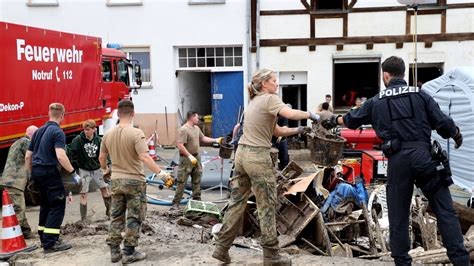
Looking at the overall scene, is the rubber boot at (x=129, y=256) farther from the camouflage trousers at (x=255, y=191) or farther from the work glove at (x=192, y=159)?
the work glove at (x=192, y=159)

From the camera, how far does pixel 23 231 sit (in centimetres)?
703

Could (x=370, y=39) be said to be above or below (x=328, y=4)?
below

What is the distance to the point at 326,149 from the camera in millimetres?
6418

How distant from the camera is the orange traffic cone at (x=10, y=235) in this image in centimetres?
616

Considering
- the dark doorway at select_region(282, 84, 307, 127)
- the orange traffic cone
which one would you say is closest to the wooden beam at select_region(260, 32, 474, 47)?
the dark doorway at select_region(282, 84, 307, 127)

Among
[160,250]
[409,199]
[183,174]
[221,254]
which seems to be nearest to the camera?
[409,199]

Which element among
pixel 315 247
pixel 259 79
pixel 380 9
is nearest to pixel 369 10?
pixel 380 9

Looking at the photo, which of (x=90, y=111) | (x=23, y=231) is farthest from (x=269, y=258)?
(x=90, y=111)

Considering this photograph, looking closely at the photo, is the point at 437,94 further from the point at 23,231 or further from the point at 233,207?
the point at 23,231

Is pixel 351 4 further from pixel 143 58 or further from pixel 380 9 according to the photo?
pixel 143 58

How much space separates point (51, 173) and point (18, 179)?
4.24ft

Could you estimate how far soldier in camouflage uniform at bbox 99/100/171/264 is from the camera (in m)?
5.50

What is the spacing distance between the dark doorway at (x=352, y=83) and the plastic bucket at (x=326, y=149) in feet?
37.4

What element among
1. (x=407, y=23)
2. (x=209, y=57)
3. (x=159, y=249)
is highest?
(x=407, y=23)
